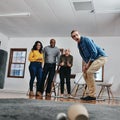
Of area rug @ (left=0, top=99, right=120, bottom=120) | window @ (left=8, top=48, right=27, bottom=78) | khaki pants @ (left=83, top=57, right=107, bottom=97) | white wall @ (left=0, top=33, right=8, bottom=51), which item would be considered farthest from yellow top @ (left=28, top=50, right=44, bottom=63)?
white wall @ (left=0, top=33, right=8, bottom=51)

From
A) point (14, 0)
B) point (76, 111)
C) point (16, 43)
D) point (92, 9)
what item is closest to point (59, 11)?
point (92, 9)

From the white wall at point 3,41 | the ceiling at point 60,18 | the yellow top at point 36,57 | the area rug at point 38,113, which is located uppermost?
the ceiling at point 60,18

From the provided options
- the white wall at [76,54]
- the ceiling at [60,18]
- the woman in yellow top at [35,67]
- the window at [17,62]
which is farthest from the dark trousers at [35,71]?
the window at [17,62]

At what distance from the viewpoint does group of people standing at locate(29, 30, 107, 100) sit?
3.16 metres

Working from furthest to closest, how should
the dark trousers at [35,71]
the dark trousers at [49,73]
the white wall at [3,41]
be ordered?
the white wall at [3,41] < the dark trousers at [35,71] < the dark trousers at [49,73]

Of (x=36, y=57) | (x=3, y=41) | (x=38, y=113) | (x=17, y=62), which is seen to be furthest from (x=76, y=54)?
(x=38, y=113)

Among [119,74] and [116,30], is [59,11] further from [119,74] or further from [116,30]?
[119,74]

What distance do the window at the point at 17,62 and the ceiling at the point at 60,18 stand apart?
76 centimetres

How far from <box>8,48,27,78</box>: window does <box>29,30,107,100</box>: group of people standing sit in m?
3.36

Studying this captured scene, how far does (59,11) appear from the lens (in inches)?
204

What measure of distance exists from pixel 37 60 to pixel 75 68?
3270mm

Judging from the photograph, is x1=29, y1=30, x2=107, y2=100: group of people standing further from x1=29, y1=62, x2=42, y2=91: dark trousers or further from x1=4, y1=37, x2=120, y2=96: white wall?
x1=4, y1=37, x2=120, y2=96: white wall

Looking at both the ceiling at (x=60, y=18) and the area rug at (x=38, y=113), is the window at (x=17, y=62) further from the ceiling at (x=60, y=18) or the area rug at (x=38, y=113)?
the area rug at (x=38, y=113)

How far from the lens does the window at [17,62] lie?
7.67 meters
